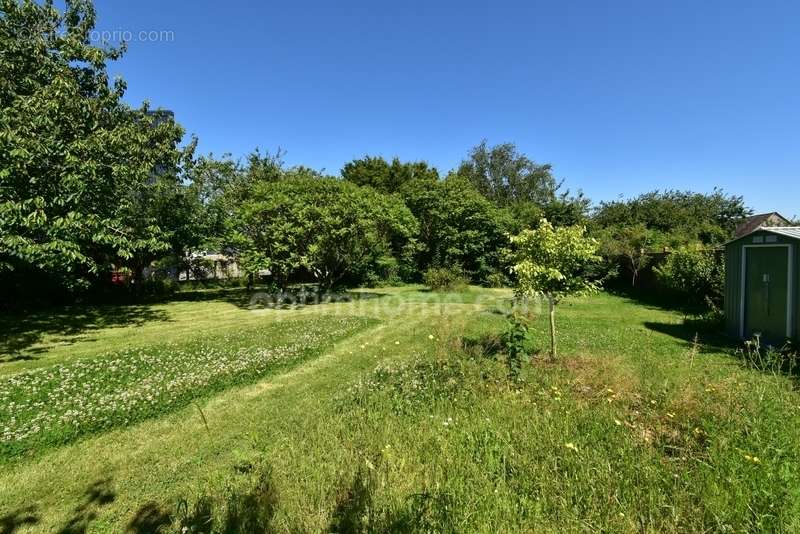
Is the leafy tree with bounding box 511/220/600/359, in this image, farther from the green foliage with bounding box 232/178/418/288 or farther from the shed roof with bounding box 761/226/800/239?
the green foliage with bounding box 232/178/418/288

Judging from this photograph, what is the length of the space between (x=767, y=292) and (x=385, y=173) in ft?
A: 83.4

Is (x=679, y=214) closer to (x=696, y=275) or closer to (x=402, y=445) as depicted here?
(x=696, y=275)

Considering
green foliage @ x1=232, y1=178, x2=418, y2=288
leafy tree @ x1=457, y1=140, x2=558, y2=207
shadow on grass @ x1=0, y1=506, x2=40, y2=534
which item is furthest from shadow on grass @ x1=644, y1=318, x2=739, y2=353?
leafy tree @ x1=457, y1=140, x2=558, y2=207

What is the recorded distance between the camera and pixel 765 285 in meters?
8.54

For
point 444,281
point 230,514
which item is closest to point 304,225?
point 444,281

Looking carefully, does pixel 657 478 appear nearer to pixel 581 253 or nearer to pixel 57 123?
pixel 581 253

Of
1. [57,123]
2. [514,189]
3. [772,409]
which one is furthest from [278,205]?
[514,189]

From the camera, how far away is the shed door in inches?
318

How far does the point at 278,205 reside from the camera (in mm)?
14406

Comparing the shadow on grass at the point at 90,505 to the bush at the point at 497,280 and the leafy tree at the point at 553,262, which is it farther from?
the bush at the point at 497,280

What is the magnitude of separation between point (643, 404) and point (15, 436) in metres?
7.07

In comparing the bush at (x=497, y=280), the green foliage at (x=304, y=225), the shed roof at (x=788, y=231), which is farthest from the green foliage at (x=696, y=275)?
the green foliage at (x=304, y=225)

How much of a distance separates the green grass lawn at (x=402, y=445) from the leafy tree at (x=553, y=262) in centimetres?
126

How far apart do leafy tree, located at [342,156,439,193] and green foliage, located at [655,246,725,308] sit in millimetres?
18362
